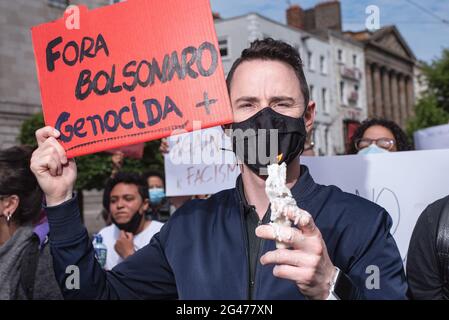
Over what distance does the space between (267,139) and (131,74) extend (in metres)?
0.56

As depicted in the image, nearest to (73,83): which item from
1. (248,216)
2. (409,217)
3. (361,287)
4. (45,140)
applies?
(45,140)

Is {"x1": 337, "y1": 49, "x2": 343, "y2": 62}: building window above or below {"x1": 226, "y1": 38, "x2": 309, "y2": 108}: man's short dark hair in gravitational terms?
above

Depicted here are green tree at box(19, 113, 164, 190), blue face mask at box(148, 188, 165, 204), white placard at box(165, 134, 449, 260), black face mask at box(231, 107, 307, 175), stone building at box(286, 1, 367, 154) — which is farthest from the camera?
stone building at box(286, 1, 367, 154)

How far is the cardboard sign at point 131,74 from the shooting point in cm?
184

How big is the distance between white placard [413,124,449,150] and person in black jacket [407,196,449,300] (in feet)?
5.34

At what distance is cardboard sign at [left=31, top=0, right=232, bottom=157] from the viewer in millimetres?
1836

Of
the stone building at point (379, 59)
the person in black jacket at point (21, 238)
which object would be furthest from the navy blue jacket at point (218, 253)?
the stone building at point (379, 59)

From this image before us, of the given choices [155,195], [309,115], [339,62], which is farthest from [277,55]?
[339,62]

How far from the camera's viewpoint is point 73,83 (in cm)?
198

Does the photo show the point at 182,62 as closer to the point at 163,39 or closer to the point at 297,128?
the point at 163,39

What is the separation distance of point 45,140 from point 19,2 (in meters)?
17.0

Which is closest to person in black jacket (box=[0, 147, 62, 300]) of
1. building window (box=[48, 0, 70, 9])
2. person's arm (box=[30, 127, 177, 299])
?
person's arm (box=[30, 127, 177, 299])

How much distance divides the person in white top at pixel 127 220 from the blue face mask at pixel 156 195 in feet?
4.70

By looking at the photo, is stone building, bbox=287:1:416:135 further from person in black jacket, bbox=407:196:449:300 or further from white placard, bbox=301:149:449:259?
person in black jacket, bbox=407:196:449:300
